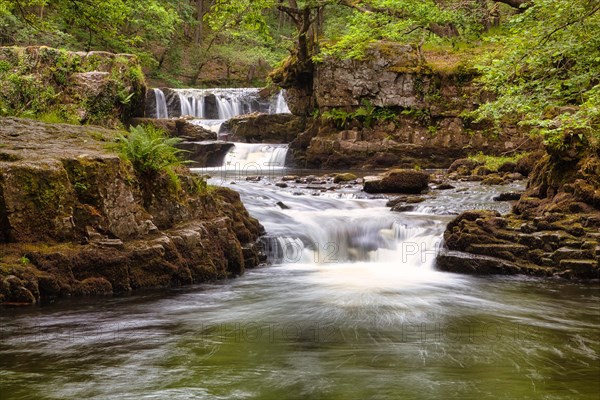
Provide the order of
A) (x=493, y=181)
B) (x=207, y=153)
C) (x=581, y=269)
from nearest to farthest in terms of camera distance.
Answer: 1. (x=581, y=269)
2. (x=493, y=181)
3. (x=207, y=153)

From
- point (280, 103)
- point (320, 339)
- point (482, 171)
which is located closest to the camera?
point (320, 339)

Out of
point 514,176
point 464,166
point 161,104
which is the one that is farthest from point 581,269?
point 161,104

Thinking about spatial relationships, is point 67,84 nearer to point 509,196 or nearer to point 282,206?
point 282,206

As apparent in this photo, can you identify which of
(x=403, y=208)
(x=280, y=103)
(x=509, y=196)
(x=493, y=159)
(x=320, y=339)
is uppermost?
(x=280, y=103)

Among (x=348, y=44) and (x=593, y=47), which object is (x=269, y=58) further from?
(x=593, y=47)

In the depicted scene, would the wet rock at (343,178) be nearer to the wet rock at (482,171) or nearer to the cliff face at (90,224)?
the wet rock at (482,171)

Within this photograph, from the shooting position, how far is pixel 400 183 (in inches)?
613

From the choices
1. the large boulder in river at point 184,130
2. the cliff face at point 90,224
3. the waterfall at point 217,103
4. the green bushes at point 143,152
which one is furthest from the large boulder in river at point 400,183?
the waterfall at point 217,103

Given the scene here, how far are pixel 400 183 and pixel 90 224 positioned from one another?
33.4ft

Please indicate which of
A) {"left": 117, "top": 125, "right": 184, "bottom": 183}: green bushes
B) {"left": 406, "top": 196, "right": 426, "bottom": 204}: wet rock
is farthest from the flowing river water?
{"left": 406, "top": 196, "right": 426, "bottom": 204}: wet rock

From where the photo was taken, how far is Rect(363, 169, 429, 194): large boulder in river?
605 inches

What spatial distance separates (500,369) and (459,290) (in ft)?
11.8

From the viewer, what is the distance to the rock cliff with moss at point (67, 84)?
12.4m

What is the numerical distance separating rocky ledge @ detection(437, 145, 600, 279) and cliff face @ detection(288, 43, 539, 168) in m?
11.7
